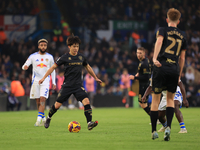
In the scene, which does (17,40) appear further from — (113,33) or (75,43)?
(75,43)

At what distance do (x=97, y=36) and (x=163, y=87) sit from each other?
21.5 m

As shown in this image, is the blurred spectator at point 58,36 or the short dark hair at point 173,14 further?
the blurred spectator at point 58,36

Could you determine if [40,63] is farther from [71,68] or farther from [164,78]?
[164,78]

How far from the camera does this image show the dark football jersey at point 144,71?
36.6ft

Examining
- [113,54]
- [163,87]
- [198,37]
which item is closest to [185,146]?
[163,87]

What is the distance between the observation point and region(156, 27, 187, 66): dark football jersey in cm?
667

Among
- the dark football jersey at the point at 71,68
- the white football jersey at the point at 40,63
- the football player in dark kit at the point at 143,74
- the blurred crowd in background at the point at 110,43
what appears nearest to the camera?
the dark football jersey at the point at 71,68

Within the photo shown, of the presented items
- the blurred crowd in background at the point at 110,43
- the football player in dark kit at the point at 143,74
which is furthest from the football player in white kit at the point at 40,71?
the blurred crowd in background at the point at 110,43

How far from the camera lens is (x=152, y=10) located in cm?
2952

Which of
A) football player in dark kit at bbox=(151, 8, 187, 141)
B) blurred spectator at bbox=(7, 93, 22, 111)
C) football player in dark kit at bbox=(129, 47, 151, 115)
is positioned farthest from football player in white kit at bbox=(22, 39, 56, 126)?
blurred spectator at bbox=(7, 93, 22, 111)

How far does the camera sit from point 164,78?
262 inches

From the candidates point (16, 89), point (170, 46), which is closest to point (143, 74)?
point (170, 46)

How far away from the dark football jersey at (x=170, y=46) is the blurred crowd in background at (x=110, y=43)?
1442 centimetres

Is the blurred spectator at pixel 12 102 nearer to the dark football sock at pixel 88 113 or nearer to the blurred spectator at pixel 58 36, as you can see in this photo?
the blurred spectator at pixel 58 36
